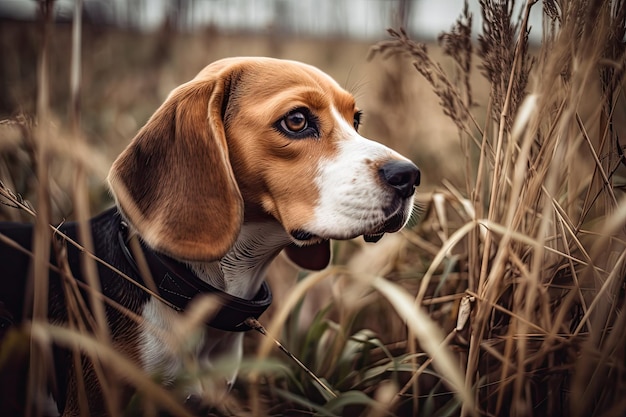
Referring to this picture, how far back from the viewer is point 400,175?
5.65 feet

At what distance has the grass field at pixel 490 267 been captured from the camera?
4.38 ft

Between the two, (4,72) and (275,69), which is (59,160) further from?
(275,69)

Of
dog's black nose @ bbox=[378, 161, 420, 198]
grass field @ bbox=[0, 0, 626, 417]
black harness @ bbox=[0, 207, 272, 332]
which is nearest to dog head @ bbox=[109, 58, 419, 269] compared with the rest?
dog's black nose @ bbox=[378, 161, 420, 198]

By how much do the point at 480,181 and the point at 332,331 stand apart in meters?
1.10

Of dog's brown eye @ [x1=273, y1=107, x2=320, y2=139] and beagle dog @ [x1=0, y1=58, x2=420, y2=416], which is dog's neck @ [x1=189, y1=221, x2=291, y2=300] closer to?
beagle dog @ [x1=0, y1=58, x2=420, y2=416]

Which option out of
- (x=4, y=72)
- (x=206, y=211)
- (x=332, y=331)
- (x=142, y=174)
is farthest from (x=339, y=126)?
(x=4, y=72)

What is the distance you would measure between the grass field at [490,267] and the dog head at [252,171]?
0.83 feet

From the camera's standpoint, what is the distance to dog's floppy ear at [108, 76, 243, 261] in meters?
1.71

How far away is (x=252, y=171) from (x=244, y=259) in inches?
13.8

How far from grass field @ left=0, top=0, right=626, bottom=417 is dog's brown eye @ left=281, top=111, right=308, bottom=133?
1.46 feet

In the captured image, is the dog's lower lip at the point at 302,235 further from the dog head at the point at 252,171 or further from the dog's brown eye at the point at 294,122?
the dog's brown eye at the point at 294,122

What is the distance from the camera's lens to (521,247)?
187 centimetres

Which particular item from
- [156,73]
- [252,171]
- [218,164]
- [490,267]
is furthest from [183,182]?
[156,73]

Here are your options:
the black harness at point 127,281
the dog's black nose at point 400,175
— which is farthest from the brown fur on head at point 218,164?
the dog's black nose at point 400,175
